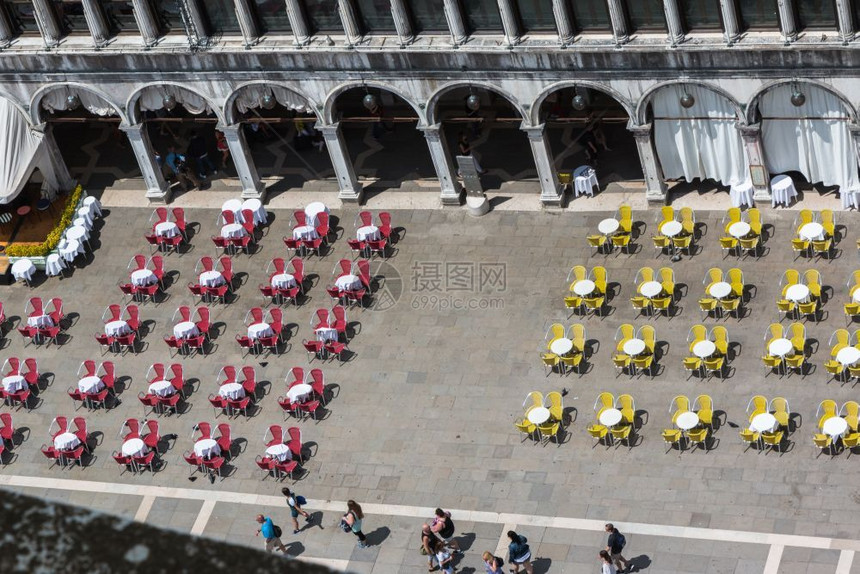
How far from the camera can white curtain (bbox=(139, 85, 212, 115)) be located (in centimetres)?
5791

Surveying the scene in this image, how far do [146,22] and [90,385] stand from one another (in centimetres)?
1457

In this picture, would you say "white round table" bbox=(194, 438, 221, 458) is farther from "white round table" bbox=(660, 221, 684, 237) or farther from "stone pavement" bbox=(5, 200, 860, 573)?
"white round table" bbox=(660, 221, 684, 237)

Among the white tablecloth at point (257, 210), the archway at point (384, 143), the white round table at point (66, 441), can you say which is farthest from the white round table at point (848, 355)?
the white round table at point (66, 441)

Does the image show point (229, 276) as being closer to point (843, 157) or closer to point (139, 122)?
point (139, 122)

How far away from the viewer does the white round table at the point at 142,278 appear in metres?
55.8

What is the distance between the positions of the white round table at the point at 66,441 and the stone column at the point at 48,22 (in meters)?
17.2

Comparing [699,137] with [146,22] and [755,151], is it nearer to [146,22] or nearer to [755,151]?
[755,151]

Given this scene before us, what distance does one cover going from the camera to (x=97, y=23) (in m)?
56.5

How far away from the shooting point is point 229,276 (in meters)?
55.3

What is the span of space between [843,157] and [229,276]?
2330 cm

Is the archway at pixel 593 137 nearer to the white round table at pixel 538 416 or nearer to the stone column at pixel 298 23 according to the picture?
the stone column at pixel 298 23

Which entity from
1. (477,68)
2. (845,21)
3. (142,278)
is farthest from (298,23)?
(845,21)

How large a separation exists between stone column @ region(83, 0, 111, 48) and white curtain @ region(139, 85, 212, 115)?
261 centimetres

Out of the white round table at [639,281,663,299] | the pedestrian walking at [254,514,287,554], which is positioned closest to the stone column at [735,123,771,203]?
the white round table at [639,281,663,299]
